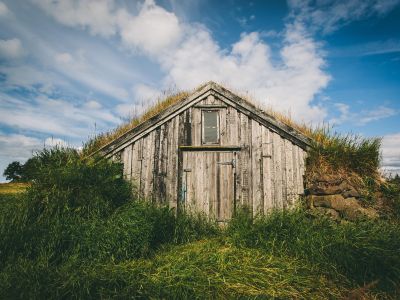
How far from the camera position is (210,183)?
26.2ft

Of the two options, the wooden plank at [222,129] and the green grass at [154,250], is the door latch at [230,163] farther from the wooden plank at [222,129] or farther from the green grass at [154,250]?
the green grass at [154,250]

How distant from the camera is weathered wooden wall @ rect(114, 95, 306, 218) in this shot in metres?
7.86

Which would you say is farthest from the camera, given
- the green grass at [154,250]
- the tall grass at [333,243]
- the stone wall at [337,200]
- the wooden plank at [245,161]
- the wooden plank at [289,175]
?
the wooden plank at [245,161]

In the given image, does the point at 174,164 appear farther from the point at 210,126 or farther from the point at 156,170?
the point at 210,126

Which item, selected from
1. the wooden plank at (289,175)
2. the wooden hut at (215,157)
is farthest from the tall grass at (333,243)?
the wooden hut at (215,157)

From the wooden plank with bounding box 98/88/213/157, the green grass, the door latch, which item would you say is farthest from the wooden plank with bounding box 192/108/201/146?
the green grass

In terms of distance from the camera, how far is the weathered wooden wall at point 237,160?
310 inches

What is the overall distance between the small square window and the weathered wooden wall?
148 millimetres

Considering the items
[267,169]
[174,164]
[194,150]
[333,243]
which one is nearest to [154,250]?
[174,164]

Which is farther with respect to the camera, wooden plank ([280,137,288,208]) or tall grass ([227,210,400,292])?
wooden plank ([280,137,288,208])

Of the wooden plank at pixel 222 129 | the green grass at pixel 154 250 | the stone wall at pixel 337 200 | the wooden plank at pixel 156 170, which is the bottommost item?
the green grass at pixel 154 250

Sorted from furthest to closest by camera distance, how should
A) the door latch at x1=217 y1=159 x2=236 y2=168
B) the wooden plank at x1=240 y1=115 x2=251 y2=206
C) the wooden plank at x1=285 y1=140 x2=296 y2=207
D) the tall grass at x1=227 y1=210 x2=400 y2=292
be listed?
the door latch at x1=217 y1=159 x2=236 y2=168 → the wooden plank at x1=240 y1=115 x2=251 y2=206 → the wooden plank at x1=285 y1=140 x2=296 y2=207 → the tall grass at x1=227 y1=210 x2=400 y2=292

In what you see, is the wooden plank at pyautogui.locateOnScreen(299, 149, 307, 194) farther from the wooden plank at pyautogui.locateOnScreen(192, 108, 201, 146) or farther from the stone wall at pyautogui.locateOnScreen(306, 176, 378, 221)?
the wooden plank at pyautogui.locateOnScreen(192, 108, 201, 146)

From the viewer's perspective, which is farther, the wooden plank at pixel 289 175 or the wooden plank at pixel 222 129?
the wooden plank at pixel 222 129
